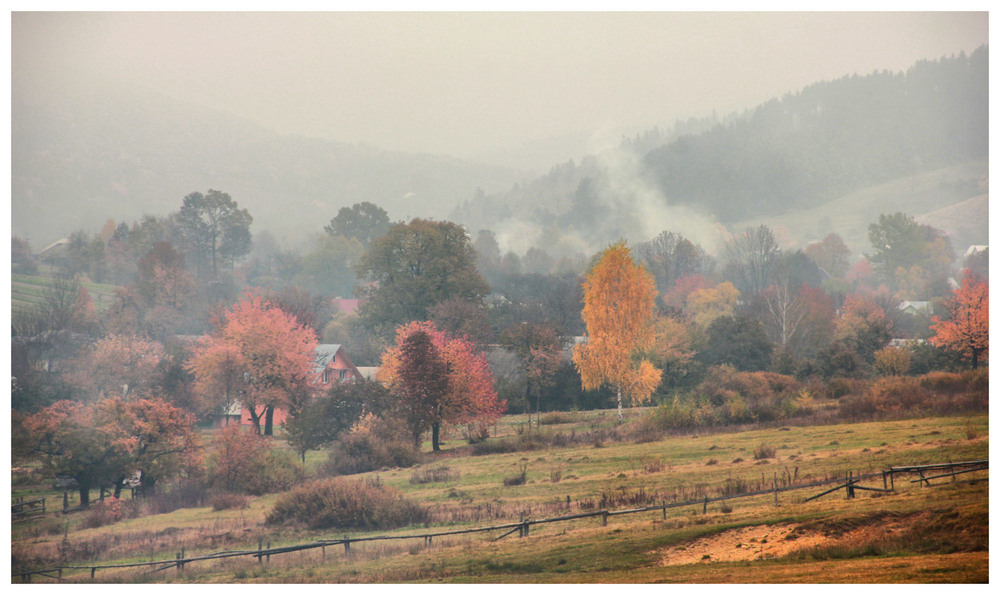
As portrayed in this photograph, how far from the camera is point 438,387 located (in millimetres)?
27188

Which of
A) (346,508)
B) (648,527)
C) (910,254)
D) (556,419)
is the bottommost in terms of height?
(648,527)

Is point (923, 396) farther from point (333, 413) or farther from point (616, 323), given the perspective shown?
point (333, 413)

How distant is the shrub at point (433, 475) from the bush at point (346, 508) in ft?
5.63

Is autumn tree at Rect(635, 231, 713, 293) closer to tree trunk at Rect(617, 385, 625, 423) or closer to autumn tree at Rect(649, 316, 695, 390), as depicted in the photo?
autumn tree at Rect(649, 316, 695, 390)

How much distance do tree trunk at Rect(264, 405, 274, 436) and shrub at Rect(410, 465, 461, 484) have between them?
900 cm

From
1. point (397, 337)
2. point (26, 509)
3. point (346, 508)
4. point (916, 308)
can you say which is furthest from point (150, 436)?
point (916, 308)

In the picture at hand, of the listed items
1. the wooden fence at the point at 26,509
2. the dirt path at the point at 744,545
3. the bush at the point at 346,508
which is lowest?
the dirt path at the point at 744,545

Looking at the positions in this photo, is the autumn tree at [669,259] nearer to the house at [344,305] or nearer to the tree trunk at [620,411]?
the house at [344,305]

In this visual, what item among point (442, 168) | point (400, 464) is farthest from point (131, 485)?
point (442, 168)

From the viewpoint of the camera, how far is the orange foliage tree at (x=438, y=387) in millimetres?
26922

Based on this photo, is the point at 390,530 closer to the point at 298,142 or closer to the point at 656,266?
the point at 298,142

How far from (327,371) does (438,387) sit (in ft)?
27.3

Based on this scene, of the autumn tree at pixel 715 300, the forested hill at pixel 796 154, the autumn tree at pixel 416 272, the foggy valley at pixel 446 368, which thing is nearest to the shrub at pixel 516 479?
the foggy valley at pixel 446 368
